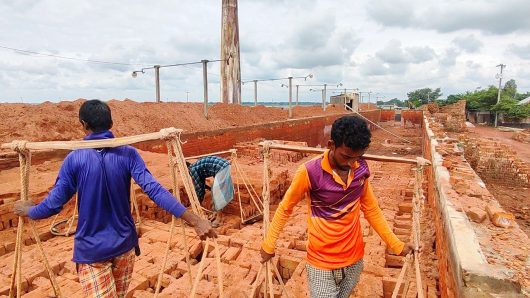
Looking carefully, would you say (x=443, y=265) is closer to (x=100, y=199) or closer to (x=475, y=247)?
(x=475, y=247)

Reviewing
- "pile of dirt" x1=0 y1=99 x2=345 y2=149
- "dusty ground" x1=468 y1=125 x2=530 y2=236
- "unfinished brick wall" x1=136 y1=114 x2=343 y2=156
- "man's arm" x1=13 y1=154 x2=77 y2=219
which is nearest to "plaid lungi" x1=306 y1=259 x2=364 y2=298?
"man's arm" x1=13 y1=154 x2=77 y2=219

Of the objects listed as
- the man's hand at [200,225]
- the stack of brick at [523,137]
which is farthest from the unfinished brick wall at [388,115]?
the man's hand at [200,225]

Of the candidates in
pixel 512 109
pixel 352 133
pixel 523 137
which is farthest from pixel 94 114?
pixel 512 109

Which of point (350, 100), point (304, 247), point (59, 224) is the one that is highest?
point (350, 100)

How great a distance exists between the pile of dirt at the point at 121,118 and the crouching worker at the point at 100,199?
7434mm

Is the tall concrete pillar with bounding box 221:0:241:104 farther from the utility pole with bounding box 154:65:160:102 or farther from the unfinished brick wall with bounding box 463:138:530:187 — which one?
the unfinished brick wall with bounding box 463:138:530:187

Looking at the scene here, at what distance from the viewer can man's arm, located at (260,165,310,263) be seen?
71.2 inches

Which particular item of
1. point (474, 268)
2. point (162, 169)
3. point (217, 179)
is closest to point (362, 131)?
point (474, 268)

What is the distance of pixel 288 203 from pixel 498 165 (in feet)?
39.0

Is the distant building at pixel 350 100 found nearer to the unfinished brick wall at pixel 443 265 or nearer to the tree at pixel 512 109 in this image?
the tree at pixel 512 109

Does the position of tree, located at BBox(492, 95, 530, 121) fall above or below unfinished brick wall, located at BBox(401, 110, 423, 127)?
above

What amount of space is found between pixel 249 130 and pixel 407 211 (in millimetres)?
8000

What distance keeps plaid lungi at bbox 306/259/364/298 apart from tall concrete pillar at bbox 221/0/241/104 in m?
15.1

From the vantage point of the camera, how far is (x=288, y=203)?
1.88m
